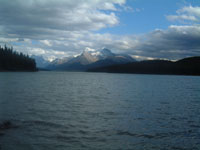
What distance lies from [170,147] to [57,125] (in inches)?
504

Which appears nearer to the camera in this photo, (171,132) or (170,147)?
(170,147)

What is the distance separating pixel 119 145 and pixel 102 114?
1150 cm

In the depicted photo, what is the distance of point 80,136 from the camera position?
18.9 metres

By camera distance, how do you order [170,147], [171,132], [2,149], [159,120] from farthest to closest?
[159,120]
[171,132]
[170,147]
[2,149]

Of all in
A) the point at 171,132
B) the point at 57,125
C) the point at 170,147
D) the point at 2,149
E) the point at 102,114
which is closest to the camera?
the point at 2,149

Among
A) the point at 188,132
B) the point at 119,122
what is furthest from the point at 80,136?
the point at 188,132

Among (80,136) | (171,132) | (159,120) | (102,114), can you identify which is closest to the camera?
(80,136)

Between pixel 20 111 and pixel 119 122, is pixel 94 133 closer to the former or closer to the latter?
pixel 119 122

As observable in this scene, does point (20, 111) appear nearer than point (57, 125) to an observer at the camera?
No

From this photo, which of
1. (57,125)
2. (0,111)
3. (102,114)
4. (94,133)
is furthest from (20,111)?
(94,133)

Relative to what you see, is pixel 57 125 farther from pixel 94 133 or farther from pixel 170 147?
pixel 170 147

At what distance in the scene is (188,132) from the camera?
20891mm

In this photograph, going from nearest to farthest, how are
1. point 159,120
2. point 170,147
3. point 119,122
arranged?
point 170,147 → point 119,122 → point 159,120

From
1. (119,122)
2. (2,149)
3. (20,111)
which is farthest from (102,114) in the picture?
(2,149)
